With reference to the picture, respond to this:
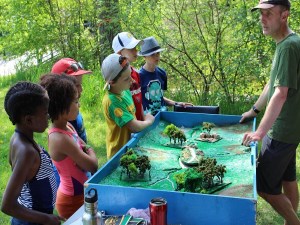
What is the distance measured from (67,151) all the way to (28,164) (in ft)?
1.44

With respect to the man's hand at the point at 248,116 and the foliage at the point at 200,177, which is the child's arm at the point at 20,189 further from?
the man's hand at the point at 248,116

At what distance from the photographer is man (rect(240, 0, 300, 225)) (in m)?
2.78

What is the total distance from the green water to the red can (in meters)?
0.38

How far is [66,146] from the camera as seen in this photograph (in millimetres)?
2346

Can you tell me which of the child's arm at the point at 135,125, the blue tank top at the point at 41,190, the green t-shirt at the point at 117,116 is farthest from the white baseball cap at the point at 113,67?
the blue tank top at the point at 41,190

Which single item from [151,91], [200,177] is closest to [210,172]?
[200,177]

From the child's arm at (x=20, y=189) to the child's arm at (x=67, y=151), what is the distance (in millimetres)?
381

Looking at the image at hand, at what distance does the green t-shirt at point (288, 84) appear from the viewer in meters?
2.78

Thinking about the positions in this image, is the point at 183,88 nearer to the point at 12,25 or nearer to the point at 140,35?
the point at 140,35

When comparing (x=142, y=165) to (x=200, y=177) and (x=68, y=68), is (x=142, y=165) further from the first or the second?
(x=68, y=68)

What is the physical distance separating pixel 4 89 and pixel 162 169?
7212 mm

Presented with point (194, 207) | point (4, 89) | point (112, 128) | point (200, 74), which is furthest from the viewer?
point (4, 89)

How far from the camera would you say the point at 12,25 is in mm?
8125

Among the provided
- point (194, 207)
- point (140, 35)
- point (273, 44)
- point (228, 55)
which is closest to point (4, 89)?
point (140, 35)
